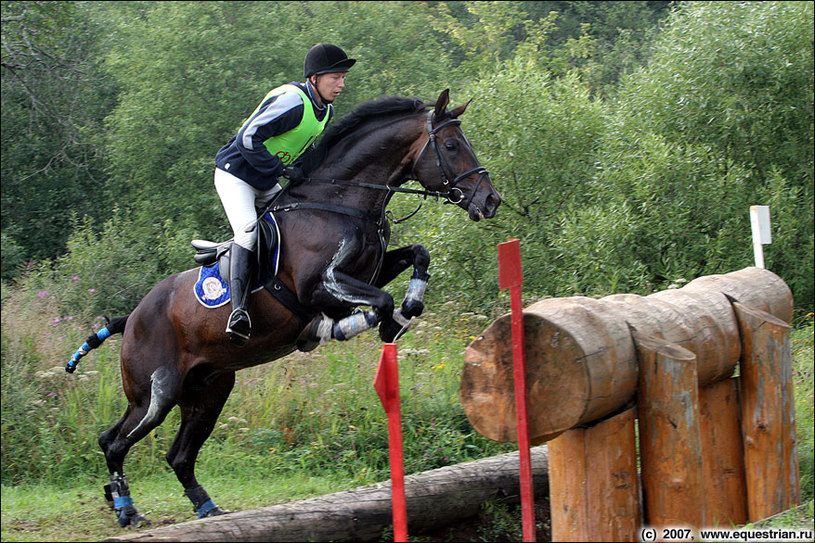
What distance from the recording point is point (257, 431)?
7320 mm

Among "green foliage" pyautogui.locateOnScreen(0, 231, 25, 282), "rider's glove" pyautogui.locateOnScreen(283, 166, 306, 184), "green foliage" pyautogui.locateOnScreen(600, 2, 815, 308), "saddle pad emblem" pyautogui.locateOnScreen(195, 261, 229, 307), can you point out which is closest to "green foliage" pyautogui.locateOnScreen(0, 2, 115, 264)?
"green foliage" pyautogui.locateOnScreen(0, 231, 25, 282)

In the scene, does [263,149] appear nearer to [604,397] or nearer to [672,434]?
[604,397]

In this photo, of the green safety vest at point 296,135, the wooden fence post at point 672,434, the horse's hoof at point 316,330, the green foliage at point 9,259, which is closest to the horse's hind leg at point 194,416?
the horse's hoof at point 316,330

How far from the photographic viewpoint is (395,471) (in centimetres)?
369

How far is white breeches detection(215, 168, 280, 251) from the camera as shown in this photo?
5.24m

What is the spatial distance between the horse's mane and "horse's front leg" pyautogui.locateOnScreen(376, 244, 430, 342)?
81 centimetres

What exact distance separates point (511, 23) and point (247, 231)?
2689 cm

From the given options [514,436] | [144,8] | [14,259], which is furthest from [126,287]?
→ [144,8]

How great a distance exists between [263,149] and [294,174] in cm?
35

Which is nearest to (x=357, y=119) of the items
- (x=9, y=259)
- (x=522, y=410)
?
(x=522, y=410)

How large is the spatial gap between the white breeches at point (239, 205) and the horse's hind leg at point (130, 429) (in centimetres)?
116

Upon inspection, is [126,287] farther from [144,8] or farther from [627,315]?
[144,8]

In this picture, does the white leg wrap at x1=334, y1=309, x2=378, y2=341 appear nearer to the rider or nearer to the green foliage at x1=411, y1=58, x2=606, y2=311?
the rider

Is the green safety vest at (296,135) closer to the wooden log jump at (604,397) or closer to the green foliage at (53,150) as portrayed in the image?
the wooden log jump at (604,397)
